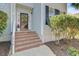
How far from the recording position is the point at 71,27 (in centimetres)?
376

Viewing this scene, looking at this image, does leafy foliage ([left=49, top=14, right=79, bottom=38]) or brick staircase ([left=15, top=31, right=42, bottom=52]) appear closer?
brick staircase ([left=15, top=31, right=42, bottom=52])

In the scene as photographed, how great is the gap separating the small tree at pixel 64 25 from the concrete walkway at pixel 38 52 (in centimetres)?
38

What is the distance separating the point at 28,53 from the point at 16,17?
750 millimetres

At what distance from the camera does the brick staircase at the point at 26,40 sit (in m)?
3.60

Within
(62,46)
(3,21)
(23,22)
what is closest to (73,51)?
(62,46)

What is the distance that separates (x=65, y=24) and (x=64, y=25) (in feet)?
0.09

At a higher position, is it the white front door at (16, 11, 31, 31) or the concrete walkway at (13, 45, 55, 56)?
the white front door at (16, 11, 31, 31)

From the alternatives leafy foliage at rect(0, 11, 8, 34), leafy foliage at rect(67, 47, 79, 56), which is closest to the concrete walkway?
leafy foliage at rect(67, 47, 79, 56)

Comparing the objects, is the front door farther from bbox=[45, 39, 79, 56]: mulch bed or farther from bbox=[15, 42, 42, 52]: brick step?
bbox=[45, 39, 79, 56]: mulch bed

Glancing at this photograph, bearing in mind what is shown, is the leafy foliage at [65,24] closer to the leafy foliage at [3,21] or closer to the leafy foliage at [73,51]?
the leafy foliage at [73,51]

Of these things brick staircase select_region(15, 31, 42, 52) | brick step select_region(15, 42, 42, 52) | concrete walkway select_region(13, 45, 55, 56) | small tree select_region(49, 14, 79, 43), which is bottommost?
concrete walkway select_region(13, 45, 55, 56)

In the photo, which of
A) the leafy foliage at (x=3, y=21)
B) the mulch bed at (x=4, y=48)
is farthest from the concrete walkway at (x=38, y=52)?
→ the leafy foliage at (x=3, y=21)

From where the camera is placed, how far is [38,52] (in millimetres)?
3652

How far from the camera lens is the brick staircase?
11.8 feet
